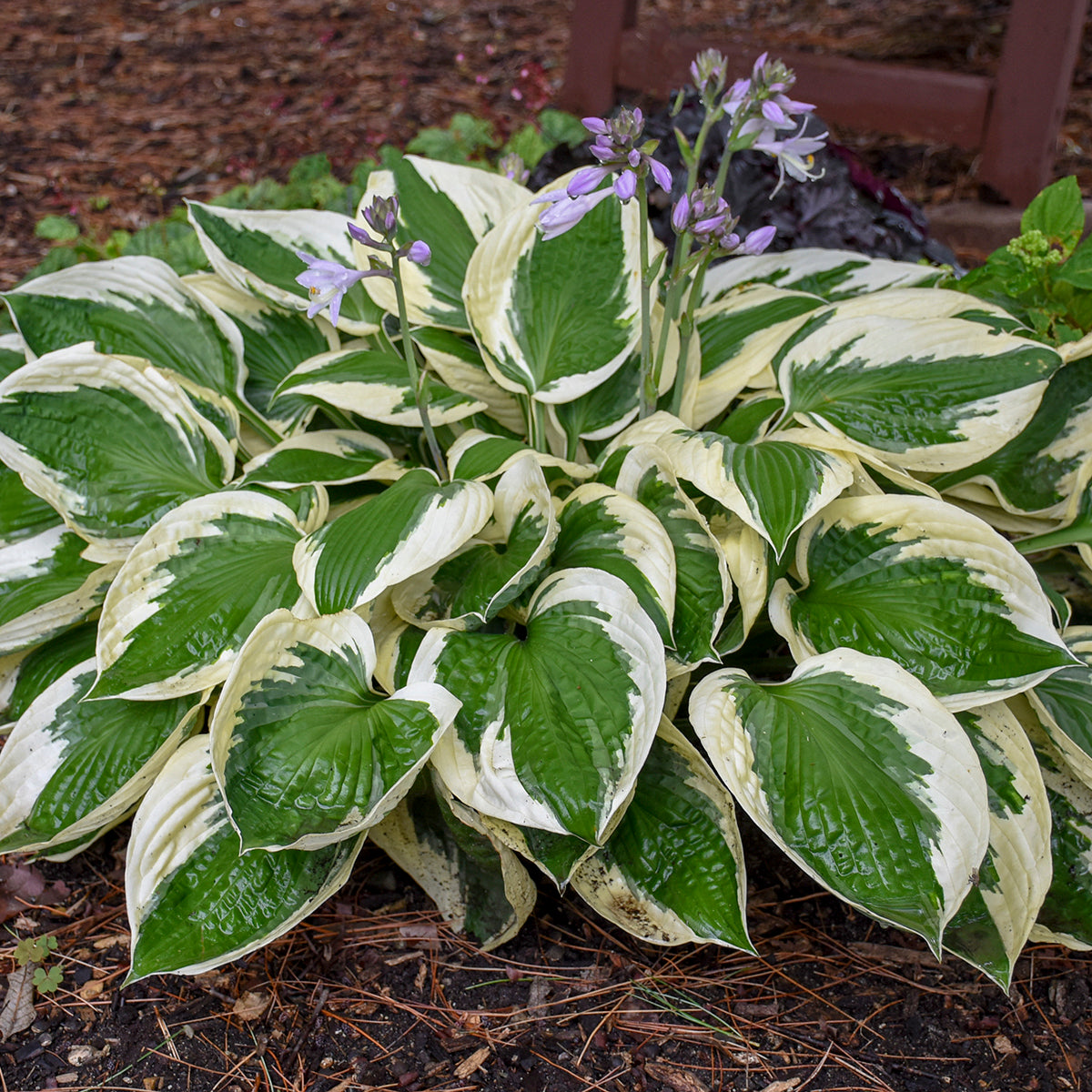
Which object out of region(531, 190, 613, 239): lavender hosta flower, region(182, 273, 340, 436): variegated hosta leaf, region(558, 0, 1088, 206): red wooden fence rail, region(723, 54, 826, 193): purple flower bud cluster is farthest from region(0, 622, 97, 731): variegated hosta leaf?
region(558, 0, 1088, 206): red wooden fence rail

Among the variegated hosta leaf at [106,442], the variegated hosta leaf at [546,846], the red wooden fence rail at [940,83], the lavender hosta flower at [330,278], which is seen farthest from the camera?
the red wooden fence rail at [940,83]

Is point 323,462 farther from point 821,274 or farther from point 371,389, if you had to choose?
point 821,274

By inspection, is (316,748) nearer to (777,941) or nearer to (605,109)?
(777,941)

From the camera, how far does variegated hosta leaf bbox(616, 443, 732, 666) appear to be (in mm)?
A: 1540

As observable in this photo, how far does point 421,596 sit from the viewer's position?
5.61 ft

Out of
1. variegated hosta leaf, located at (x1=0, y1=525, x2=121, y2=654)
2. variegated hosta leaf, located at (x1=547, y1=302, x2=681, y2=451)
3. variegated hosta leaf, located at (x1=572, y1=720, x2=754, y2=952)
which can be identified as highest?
variegated hosta leaf, located at (x1=547, y1=302, x2=681, y2=451)

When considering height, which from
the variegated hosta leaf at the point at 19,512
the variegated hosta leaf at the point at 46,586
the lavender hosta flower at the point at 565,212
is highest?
the lavender hosta flower at the point at 565,212

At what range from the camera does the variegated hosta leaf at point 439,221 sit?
82.0 inches

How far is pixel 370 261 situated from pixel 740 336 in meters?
0.82

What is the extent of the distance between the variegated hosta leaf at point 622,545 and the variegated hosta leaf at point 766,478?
0.33ft

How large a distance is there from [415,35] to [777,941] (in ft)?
15.7

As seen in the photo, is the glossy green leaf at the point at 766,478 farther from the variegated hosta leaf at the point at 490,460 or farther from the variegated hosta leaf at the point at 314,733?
the variegated hosta leaf at the point at 314,733

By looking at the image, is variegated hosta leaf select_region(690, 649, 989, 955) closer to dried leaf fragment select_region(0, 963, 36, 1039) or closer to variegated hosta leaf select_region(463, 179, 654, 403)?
variegated hosta leaf select_region(463, 179, 654, 403)

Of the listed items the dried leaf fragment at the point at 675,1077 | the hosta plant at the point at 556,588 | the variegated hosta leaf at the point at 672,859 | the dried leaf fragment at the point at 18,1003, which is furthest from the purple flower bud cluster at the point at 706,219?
the dried leaf fragment at the point at 18,1003
